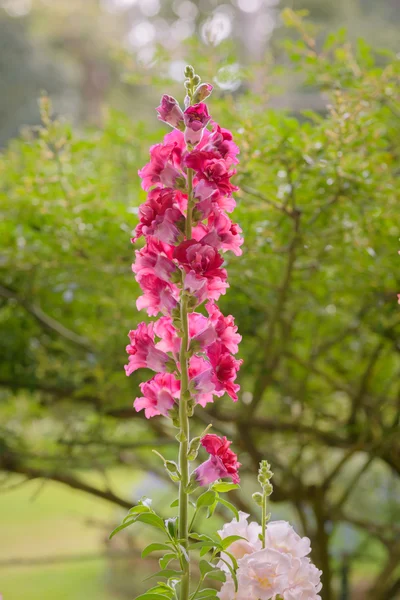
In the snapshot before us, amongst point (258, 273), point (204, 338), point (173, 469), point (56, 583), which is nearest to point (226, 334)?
point (204, 338)

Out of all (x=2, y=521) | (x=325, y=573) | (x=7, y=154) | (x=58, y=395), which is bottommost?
(x=2, y=521)

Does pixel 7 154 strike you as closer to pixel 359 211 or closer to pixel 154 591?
pixel 359 211

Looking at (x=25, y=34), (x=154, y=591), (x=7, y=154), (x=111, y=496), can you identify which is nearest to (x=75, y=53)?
(x=25, y=34)

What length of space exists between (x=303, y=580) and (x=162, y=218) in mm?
330

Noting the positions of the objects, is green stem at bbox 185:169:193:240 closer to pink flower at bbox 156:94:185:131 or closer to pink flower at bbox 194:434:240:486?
pink flower at bbox 156:94:185:131

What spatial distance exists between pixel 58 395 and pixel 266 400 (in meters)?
0.54

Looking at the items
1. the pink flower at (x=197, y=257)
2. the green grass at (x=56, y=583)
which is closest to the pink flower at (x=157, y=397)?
the pink flower at (x=197, y=257)

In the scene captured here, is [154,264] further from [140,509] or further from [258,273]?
[258,273]

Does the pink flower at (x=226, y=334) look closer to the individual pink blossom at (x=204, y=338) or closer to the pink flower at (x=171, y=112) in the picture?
the individual pink blossom at (x=204, y=338)

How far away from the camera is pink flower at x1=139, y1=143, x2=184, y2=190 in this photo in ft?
1.93

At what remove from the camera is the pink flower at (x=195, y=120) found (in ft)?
1.91

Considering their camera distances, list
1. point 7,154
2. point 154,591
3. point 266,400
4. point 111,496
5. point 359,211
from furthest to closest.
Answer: point 266,400 → point 7,154 → point 111,496 → point 359,211 → point 154,591

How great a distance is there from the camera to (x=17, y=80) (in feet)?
21.6

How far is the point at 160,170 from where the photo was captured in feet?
1.94
